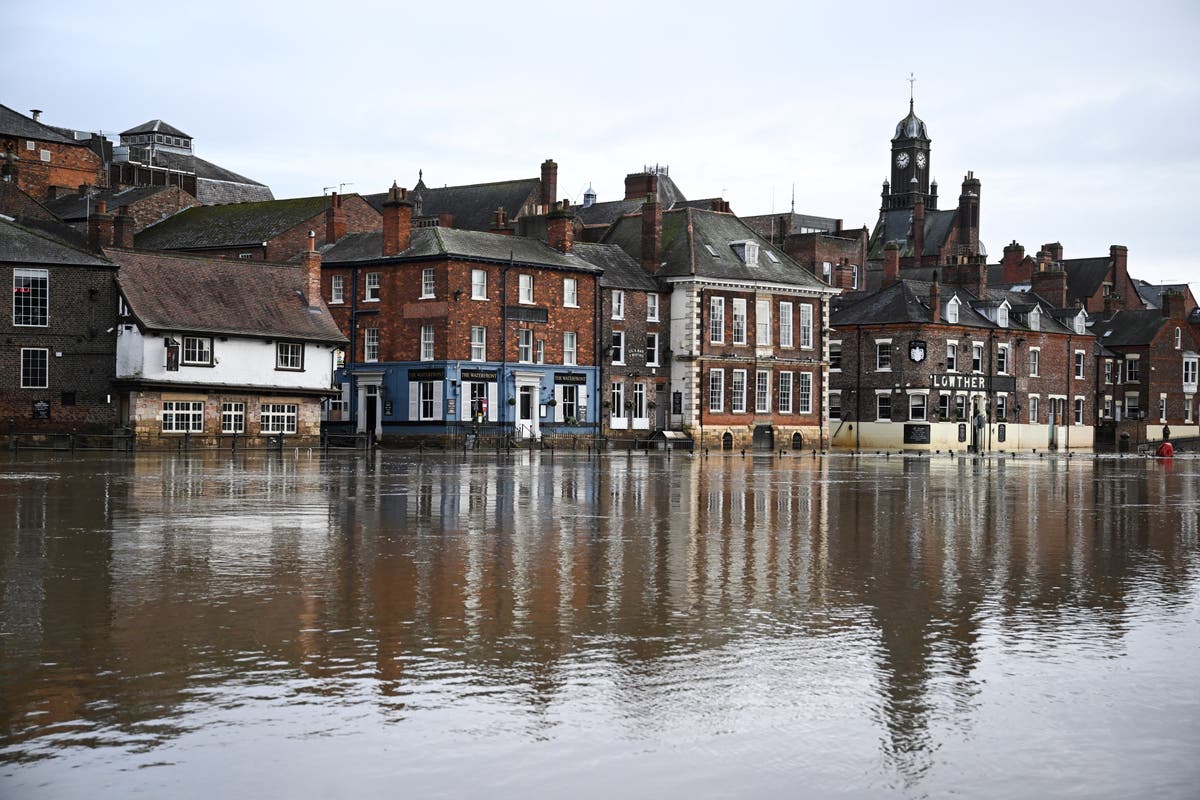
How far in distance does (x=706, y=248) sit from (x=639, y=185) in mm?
20776

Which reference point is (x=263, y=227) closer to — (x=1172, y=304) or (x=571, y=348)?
(x=571, y=348)

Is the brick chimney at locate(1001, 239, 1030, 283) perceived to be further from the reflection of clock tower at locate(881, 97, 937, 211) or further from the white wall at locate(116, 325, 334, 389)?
the white wall at locate(116, 325, 334, 389)

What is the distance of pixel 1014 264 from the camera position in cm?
10188

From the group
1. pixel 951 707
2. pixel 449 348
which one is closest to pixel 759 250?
pixel 449 348

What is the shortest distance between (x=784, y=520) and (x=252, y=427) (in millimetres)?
39611

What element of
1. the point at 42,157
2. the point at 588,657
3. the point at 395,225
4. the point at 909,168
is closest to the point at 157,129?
the point at 42,157

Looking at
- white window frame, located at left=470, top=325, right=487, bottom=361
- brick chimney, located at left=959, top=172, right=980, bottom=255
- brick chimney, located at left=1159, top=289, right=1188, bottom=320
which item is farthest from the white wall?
brick chimney, located at left=959, top=172, right=980, bottom=255

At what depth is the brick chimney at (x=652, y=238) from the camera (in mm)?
74250

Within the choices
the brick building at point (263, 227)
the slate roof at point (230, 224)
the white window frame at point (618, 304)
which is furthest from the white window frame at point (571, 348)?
the slate roof at point (230, 224)

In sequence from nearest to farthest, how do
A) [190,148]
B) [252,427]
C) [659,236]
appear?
[252,427]
[659,236]
[190,148]

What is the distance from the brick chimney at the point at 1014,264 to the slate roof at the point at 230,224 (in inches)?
2010

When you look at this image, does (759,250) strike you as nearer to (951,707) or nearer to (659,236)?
(659,236)

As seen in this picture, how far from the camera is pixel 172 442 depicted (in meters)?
55.2

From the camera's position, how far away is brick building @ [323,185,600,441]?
6475 cm
